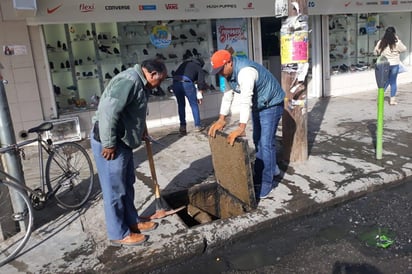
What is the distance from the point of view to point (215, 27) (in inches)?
348

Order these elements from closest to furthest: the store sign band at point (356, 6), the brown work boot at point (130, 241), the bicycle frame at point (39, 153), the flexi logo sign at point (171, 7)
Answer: the brown work boot at point (130, 241) < the bicycle frame at point (39, 153) < the flexi logo sign at point (171, 7) < the store sign band at point (356, 6)

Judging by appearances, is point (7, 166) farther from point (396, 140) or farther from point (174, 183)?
point (396, 140)

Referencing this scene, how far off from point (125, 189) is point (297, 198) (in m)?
1.95

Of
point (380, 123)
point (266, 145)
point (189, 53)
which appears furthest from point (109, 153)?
point (189, 53)

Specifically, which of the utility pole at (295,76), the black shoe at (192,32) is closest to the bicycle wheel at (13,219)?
the utility pole at (295,76)

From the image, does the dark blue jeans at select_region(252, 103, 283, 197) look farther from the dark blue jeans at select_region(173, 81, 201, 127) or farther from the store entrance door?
the store entrance door

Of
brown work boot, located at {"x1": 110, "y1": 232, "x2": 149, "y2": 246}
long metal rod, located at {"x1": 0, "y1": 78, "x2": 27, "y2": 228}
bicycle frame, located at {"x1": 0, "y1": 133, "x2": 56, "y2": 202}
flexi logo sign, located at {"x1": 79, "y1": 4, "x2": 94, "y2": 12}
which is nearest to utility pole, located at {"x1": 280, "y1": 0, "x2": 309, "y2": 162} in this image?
brown work boot, located at {"x1": 110, "y1": 232, "x2": 149, "y2": 246}

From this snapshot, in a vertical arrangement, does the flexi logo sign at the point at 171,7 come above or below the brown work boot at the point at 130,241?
above

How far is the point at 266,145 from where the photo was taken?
14.3 ft

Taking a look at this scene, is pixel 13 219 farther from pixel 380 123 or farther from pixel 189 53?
pixel 189 53

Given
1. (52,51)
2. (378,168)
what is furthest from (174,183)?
(52,51)

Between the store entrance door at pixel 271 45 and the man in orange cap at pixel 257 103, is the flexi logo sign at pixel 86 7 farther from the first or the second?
the store entrance door at pixel 271 45

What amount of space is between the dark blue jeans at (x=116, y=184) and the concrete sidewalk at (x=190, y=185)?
0.66ft

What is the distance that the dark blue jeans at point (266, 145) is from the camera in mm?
4324
